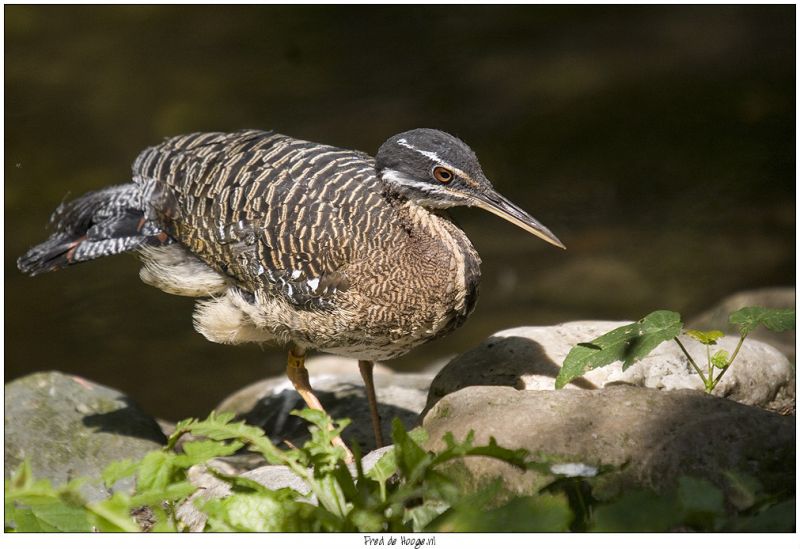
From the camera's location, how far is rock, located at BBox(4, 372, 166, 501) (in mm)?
4828

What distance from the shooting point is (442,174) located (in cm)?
416

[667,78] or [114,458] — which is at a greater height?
[667,78]

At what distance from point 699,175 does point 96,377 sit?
17.8 ft

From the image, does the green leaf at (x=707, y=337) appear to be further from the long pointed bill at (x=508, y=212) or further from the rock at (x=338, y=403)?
the rock at (x=338, y=403)

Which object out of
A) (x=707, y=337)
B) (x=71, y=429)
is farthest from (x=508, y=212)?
(x=71, y=429)

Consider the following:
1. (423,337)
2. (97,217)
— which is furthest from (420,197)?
(97,217)

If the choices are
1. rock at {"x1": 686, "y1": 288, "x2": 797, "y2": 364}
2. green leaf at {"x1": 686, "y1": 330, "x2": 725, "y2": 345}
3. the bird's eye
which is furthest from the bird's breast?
rock at {"x1": 686, "y1": 288, "x2": 797, "y2": 364}

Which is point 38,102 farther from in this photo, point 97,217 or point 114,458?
point 114,458

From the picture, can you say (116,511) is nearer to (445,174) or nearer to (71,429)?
(445,174)

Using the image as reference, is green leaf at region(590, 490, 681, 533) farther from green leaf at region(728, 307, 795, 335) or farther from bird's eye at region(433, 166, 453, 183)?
bird's eye at region(433, 166, 453, 183)

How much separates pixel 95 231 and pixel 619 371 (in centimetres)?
267

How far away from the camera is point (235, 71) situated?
27.8 ft

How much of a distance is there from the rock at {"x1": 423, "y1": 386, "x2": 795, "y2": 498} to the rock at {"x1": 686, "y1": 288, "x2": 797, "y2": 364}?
9.24 ft

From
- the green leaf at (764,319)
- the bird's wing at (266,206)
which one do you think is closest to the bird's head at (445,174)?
the bird's wing at (266,206)
